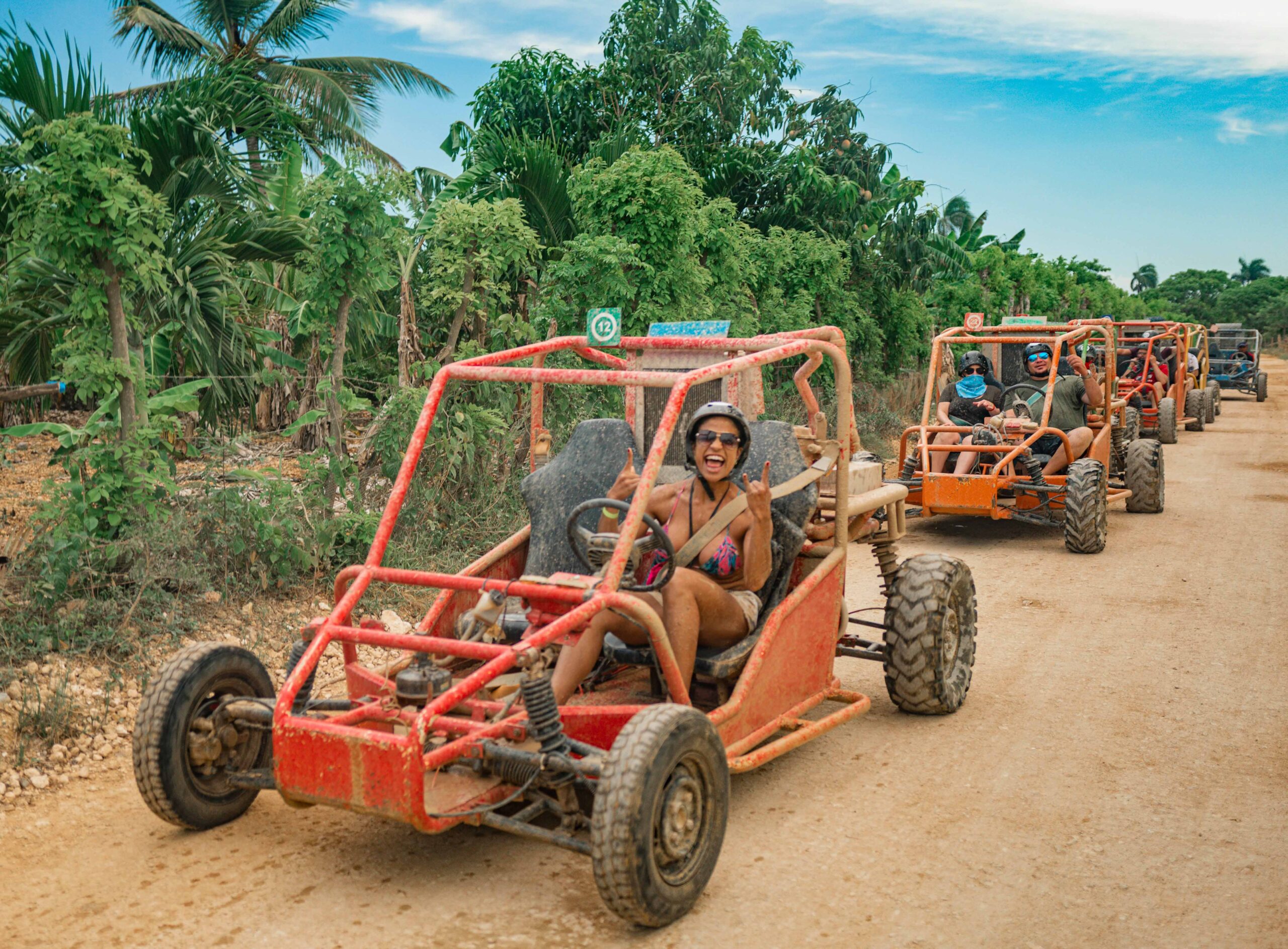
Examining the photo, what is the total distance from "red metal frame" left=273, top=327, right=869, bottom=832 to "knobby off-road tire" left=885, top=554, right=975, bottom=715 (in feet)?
1.02

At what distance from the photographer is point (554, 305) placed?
9.02 metres

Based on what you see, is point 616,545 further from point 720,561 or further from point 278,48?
point 278,48

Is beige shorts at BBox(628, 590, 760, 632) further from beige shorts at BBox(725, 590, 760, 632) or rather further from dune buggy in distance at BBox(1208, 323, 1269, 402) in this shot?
dune buggy in distance at BBox(1208, 323, 1269, 402)

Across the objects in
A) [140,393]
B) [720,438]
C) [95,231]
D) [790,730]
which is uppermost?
[95,231]

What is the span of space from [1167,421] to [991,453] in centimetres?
959

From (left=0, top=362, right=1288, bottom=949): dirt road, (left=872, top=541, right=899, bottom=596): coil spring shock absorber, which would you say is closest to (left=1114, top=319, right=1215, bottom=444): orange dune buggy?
(left=872, top=541, right=899, bottom=596): coil spring shock absorber

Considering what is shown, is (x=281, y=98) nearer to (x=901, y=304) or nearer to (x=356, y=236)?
(x=901, y=304)

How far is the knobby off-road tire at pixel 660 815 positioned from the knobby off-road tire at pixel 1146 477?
916 cm

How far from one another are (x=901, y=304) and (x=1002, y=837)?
542 inches

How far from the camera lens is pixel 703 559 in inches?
189

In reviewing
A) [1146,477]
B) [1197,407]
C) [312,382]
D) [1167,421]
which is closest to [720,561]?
[312,382]

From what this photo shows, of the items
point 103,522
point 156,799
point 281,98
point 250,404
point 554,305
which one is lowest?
point 156,799

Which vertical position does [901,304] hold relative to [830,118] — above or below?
below

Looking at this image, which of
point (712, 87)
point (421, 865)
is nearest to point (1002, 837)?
point (421, 865)
